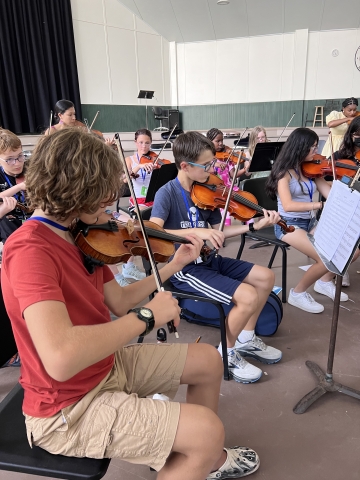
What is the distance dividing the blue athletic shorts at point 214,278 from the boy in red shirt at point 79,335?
0.75 metres

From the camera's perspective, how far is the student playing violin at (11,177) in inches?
83.3

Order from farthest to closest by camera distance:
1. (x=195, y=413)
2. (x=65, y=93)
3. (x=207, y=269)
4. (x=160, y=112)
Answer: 1. (x=160, y=112)
2. (x=65, y=93)
3. (x=207, y=269)
4. (x=195, y=413)

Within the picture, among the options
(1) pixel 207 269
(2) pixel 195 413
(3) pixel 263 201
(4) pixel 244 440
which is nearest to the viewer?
(2) pixel 195 413

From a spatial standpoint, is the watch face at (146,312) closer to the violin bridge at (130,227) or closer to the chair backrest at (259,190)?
the violin bridge at (130,227)

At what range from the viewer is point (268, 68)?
9094 millimetres

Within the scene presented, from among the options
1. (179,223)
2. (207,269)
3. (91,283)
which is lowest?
(207,269)

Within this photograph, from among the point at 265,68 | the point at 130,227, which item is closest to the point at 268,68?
the point at 265,68

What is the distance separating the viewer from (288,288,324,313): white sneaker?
243cm

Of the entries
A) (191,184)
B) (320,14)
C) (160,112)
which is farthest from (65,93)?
(191,184)

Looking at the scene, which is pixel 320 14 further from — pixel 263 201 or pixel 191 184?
pixel 191 184

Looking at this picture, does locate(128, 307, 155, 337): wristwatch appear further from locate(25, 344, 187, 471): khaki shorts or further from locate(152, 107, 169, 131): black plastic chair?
locate(152, 107, 169, 131): black plastic chair

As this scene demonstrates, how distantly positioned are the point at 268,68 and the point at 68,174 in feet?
31.4

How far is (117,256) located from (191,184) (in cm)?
94

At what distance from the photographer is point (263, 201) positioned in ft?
9.57
